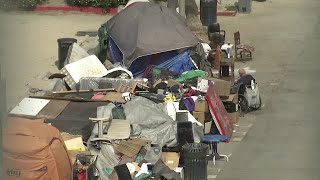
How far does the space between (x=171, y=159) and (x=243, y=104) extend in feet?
10.5

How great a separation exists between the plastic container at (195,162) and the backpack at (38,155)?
1603 mm

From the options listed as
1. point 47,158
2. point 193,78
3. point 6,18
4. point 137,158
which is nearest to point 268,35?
point 193,78

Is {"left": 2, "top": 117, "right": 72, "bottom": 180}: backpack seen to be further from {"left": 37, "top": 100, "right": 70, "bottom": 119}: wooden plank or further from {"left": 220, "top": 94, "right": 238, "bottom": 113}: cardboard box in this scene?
{"left": 220, "top": 94, "right": 238, "bottom": 113}: cardboard box

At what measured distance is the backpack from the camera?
7180mm

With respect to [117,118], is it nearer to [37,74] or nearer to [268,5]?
[37,74]

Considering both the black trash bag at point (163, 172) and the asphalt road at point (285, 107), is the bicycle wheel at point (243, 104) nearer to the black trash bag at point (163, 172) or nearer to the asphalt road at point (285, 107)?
the asphalt road at point (285, 107)

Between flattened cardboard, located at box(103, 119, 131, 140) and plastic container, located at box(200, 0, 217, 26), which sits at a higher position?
flattened cardboard, located at box(103, 119, 131, 140)

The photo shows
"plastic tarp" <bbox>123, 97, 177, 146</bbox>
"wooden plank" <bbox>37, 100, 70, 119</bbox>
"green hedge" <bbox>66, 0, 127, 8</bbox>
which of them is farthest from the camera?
"green hedge" <bbox>66, 0, 127, 8</bbox>

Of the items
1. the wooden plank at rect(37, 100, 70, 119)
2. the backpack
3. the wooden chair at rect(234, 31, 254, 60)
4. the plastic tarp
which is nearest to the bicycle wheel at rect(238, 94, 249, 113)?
the plastic tarp

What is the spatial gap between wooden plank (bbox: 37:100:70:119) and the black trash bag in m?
2.43

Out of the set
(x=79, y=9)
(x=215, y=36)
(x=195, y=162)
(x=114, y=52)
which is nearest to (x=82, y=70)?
(x=114, y=52)

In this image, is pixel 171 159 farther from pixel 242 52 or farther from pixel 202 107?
pixel 242 52

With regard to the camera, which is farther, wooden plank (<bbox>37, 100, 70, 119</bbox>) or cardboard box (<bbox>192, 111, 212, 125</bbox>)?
cardboard box (<bbox>192, 111, 212, 125</bbox>)

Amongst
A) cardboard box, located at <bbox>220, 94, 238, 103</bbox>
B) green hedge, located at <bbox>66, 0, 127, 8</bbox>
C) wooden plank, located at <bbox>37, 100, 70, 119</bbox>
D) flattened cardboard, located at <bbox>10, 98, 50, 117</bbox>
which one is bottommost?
green hedge, located at <bbox>66, 0, 127, 8</bbox>
